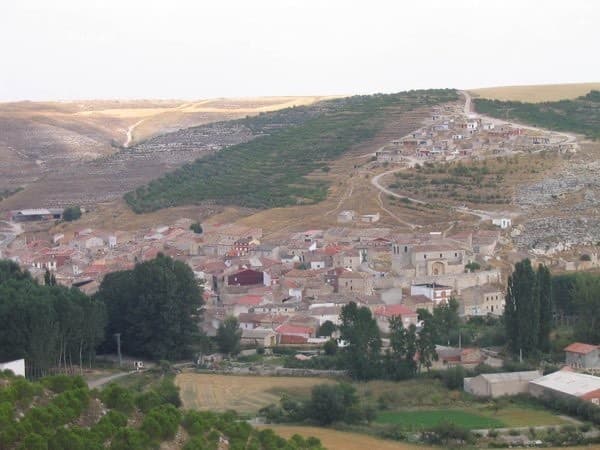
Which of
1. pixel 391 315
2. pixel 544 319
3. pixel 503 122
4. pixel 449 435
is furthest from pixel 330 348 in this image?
pixel 503 122

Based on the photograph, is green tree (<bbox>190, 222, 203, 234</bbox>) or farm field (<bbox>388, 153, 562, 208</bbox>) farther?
green tree (<bbox>190, 222, 203, 234</bbox>)

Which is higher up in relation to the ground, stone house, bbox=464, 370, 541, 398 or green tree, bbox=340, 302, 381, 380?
green tree, bbox=340, 302, 381, 380

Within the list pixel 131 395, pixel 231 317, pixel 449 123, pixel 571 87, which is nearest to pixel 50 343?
pixel 231 317

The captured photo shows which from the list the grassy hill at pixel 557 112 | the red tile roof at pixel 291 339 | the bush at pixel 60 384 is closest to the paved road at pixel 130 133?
the grassy hill at pixel 557 112

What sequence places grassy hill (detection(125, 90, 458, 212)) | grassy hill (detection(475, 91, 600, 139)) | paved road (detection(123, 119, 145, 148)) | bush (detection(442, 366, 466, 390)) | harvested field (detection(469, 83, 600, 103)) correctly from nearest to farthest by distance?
bush (detection(442, 366, 466, 390)), grassy hill (detection(125, 90, 458, 212)), grassy hill (detection(475, 91, 600, 139)), harvested field (detection(469, 83, 600, 103)), paved road (detection(123, 119, 145, 148))

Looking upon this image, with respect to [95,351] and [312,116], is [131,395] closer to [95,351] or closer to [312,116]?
[95,351]

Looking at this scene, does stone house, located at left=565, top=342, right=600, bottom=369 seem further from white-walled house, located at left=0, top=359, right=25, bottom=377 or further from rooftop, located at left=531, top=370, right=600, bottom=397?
white-walled house, located at left=0, top=359, right=25, bottom=377

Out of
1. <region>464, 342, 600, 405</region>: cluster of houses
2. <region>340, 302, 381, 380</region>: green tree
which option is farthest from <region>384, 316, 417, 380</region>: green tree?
<region>464, 342, 600, 405</region>: cluster of houses
